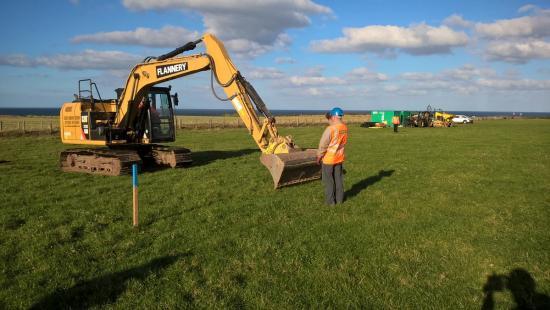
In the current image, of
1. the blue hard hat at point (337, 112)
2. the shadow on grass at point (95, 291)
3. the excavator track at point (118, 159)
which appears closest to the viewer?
the shadow on grass at point (95, 291)

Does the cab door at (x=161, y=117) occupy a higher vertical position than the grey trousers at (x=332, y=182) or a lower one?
higher

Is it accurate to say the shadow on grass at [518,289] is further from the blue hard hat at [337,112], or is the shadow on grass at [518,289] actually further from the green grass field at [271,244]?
the blue hard hat at [337,112]

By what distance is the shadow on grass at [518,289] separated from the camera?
5.36m

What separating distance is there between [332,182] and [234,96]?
15.3ft

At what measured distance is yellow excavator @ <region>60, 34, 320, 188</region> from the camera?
13.1 metres

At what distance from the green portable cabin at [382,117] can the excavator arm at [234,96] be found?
44889 millimetres

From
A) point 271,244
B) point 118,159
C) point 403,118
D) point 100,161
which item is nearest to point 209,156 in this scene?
point 100,161

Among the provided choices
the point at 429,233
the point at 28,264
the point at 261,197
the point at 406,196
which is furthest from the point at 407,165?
the point at 28,264

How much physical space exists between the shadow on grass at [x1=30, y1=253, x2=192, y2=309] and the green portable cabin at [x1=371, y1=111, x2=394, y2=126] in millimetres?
53036

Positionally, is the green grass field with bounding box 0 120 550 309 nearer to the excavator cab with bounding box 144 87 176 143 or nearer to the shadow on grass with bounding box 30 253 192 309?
the shadow on grass with bounding box 30 253 192 309

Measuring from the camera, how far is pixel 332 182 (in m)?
10.2

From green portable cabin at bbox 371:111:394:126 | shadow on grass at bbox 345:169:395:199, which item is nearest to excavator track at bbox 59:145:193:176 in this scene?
shadow on grass at bbox 345:169:395:199

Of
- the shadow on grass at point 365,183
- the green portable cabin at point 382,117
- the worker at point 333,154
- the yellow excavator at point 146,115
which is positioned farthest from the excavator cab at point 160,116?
the green portable cabin at point 382,117

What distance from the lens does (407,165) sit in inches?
680
